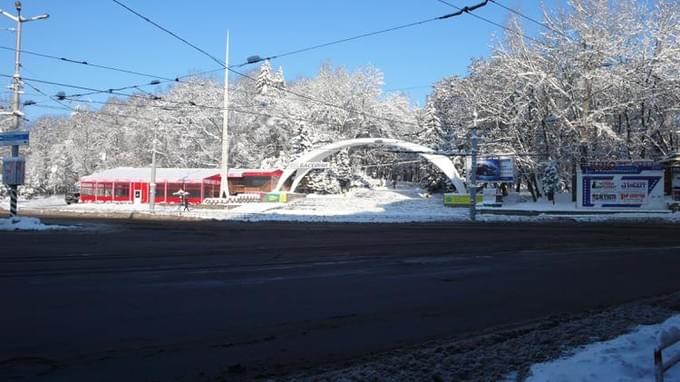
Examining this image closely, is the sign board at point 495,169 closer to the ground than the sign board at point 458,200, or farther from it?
farther from it

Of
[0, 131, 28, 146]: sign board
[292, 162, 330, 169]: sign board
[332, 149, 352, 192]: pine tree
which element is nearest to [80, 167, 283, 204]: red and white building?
[292, 162, 330, 169]: sign board

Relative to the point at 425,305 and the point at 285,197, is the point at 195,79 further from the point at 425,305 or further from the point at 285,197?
the point at 425,305

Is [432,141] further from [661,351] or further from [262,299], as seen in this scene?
[661,351]

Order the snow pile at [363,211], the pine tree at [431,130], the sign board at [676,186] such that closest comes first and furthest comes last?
the snow pile at [363,211]
the sign board at [676,186]
the pine tree at [431,130]

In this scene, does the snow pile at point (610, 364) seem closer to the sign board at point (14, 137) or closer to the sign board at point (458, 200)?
the sign board at point (14, 137)

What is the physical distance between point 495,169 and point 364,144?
47.8ft

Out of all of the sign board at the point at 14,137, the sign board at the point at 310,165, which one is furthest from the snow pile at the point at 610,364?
the sign board at the point at 310,165

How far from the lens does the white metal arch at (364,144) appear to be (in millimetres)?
58253

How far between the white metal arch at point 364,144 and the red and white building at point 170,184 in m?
4.03

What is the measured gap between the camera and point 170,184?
70.5 metres

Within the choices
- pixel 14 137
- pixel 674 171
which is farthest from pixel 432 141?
pixel 14 137

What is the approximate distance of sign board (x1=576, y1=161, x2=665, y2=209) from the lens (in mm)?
43750

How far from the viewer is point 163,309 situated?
8.73 m

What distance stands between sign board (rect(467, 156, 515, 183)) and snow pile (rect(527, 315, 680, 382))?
4715 cm
